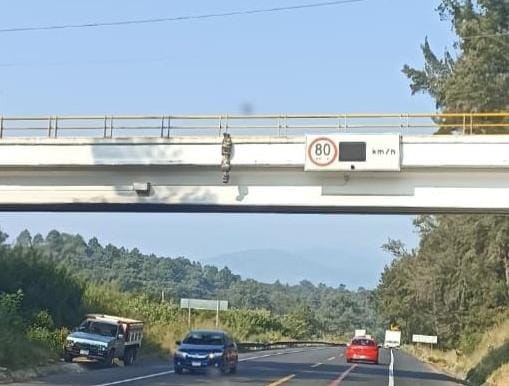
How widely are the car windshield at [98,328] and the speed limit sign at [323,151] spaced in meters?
10.6

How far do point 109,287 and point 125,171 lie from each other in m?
25.4

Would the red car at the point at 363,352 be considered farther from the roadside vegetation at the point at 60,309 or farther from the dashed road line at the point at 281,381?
the dashed road line at the point at 281,381

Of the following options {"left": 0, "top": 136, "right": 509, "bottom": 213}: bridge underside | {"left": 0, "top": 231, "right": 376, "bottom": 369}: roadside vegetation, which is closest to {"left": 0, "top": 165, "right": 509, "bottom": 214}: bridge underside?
{"left": 0, "top": 136, "right": 509, "bottom": 213}: bridge underside

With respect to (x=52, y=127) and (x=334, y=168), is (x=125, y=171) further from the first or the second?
(x=334, y=168)

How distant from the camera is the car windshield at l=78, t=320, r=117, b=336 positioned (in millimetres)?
32469

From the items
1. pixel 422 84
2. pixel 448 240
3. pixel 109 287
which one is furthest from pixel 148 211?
pixel 448 240

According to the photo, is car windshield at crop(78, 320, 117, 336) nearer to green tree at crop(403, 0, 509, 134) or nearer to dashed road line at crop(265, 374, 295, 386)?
dashed road line at crop(265, 374, 295, 386)

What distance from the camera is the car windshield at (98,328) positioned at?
32.5 metres

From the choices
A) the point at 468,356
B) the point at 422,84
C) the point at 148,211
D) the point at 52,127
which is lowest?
the point at 468,356

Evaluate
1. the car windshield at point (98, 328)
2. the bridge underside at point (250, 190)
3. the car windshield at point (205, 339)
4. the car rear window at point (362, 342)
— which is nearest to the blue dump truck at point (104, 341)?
the car windshield at point (98, 328)

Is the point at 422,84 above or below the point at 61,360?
above

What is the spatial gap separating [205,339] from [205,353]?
3.66ft

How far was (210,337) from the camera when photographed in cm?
3080

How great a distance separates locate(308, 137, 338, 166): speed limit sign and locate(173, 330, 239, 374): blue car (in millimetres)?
7430
